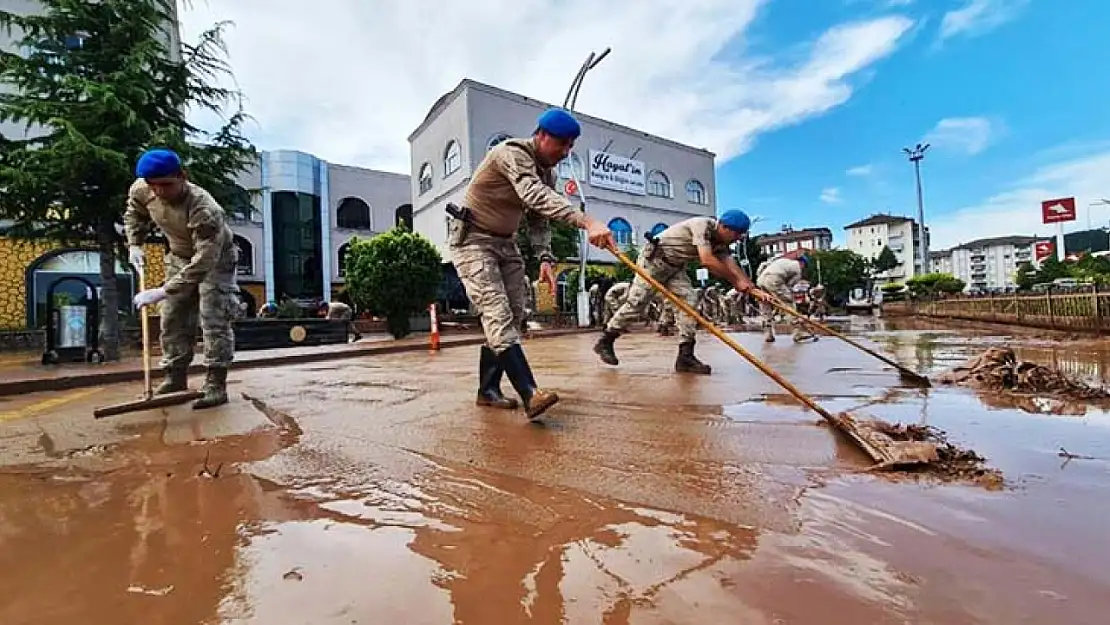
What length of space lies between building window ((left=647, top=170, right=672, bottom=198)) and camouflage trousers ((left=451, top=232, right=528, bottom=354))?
30557 millimetres

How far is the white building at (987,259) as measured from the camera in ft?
385

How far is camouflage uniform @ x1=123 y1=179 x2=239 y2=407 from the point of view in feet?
12.2

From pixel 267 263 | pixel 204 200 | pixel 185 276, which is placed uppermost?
pixel 267 263

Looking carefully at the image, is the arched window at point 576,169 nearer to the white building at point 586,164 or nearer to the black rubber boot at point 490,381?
the white building at point 586,164

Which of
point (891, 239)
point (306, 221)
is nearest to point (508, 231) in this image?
point (306, 221)

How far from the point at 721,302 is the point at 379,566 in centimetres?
1913

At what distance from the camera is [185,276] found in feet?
12.1

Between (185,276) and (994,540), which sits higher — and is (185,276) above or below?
above

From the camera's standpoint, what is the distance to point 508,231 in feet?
10.8

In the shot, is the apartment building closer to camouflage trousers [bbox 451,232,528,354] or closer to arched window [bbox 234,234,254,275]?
arched window [bbox 234,234,254,275]

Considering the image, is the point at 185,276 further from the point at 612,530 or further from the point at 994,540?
the point at 994,540

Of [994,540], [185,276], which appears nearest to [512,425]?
[994,540]

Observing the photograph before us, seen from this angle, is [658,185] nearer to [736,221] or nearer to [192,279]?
[736,221]

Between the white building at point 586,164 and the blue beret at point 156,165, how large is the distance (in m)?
19.2
